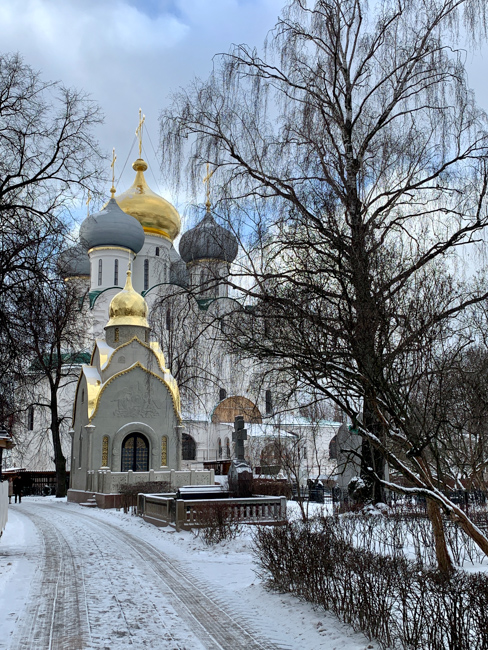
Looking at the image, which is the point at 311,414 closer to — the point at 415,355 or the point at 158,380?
the point at 415,355

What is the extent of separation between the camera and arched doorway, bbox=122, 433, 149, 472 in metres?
26.9

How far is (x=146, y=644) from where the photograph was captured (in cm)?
584

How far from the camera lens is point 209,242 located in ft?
28.7

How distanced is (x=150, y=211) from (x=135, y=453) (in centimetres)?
2200

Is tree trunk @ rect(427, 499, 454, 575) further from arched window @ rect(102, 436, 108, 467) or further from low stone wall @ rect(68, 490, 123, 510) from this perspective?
arched window @ rect(102, 436, 108, 467)

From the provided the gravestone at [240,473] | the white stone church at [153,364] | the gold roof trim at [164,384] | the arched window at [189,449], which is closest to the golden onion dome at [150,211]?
the white stone church at [153,364]

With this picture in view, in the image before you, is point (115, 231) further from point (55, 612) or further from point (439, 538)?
point (439, 538)

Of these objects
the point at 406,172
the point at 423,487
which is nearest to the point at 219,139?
the point at 406,172

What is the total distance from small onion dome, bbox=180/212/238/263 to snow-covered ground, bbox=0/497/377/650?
436 cm

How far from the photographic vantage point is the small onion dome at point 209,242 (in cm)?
853

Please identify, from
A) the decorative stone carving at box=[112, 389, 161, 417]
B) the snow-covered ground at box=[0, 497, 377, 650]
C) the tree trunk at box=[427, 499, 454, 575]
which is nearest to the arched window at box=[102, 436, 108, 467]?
the decorative stone carving at box=[112, 389, 161, 417]

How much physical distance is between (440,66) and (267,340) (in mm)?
5247

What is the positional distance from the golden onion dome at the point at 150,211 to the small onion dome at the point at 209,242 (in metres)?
35.7

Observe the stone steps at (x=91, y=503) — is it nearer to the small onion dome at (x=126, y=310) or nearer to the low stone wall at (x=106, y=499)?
the low stone wall at (x=106, y=499)
